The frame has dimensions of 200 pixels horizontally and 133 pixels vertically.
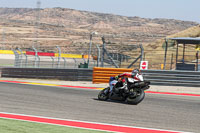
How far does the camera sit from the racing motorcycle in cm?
1004

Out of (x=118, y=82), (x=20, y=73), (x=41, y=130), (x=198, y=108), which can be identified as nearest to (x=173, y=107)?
(x=198, y=108)

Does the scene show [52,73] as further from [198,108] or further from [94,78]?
[198,108]

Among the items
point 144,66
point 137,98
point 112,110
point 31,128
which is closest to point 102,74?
point 144,66

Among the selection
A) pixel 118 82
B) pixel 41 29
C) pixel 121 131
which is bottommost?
pixel 121 131

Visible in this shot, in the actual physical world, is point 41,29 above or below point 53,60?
above

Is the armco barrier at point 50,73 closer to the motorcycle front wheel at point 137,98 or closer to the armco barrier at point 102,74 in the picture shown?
the armco barrier at point 102,74

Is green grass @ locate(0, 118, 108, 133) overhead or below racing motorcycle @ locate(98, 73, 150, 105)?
below

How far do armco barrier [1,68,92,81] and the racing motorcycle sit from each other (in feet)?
23.8

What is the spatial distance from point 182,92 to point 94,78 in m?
4.73

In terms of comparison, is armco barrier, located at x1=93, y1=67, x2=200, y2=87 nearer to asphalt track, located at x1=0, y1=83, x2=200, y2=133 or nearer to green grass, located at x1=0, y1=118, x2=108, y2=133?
asphalt track, located at x1=0, y1=83, x2=200, y2=133

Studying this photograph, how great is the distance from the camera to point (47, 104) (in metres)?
9.79

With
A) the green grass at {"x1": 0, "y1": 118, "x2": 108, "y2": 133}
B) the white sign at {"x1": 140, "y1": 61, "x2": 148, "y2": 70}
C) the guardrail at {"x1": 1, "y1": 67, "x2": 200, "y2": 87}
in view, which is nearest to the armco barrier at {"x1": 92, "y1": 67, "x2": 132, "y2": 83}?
the guardrail at {"x1": 1, "y1": 67, "x2": 200, "y2": 87}

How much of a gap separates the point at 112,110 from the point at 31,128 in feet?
9.95

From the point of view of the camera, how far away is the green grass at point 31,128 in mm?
6402
